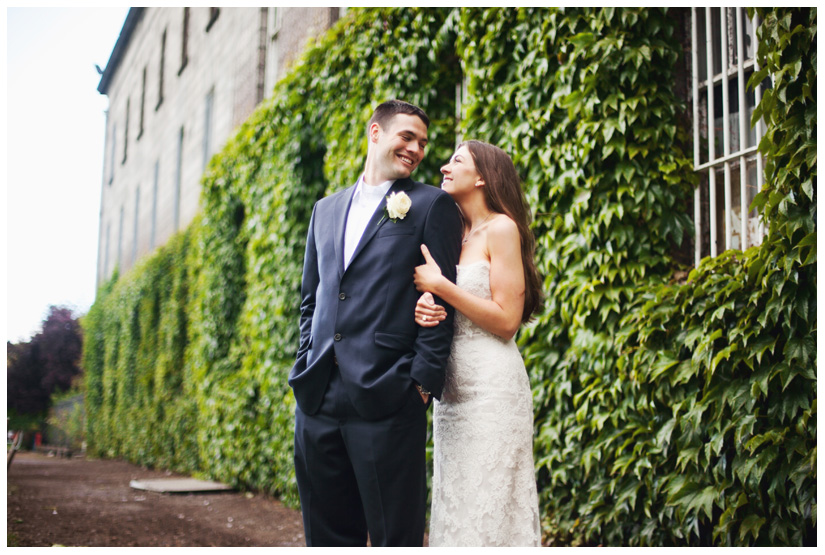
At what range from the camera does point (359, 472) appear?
7.87ft

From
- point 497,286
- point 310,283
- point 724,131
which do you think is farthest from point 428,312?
Result: point 724,131

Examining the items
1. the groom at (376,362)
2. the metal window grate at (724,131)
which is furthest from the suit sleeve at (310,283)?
the metal window grate at (724,131)

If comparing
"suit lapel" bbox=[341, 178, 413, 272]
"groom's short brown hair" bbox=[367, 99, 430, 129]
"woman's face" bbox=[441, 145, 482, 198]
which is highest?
"groom's short brown hair" bbox=[367, 99, 430, 129]

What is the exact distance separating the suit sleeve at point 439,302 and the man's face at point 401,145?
0.20 meters

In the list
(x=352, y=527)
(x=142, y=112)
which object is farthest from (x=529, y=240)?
(x=142, y=112)

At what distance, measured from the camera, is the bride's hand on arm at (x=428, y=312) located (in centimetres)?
244

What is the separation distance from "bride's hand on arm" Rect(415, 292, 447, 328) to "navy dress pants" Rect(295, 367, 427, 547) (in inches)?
9.0

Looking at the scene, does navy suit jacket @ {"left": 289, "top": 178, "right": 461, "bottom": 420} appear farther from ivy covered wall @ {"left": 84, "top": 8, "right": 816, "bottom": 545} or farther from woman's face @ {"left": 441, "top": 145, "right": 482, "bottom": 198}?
ivy covered wall @ {"left": 84, "top": 8, "right": 816, "bottom": 545}

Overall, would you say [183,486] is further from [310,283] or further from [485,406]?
[485,406]

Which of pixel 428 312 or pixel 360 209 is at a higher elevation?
pixel 360 209

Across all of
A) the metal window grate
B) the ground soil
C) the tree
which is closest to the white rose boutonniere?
the metal window grate

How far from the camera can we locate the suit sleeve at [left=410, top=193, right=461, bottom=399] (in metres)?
2.38

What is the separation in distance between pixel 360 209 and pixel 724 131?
7.41 feet
